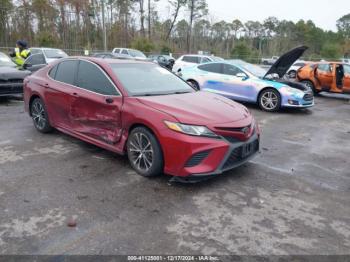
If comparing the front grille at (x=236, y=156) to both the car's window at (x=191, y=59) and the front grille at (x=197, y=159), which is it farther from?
the car's window at (x=191, y=59)

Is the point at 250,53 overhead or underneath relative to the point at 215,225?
overhead

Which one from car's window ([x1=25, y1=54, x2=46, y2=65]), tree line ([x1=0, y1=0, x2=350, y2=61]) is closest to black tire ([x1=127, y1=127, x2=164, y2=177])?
car's window ([x1=25, y1=54, x2=46, y2=65])

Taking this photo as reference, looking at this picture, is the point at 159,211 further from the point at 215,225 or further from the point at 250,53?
the point at 250,53

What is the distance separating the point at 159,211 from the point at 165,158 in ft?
2.37

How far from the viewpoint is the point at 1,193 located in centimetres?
369

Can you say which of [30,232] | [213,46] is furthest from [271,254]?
[213,46]

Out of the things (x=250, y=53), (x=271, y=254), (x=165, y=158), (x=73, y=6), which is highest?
(x=73, y=6)

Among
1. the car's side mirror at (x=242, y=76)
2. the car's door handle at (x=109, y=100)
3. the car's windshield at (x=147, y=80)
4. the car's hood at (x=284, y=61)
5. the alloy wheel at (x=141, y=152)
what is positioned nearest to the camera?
the alloy wheel at (x=141, y=152)

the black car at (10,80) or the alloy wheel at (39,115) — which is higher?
the black car at (10,80)

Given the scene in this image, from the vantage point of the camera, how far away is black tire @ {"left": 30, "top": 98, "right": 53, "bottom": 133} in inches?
233

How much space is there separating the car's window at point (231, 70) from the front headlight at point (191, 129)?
22.6ft

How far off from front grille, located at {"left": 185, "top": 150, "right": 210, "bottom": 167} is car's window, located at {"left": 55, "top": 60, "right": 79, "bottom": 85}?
8.70ft

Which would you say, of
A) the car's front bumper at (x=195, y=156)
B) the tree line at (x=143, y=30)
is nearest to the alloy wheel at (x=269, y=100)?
the car's front bumper at (x=195, y=156)

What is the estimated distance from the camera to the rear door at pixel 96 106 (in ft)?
14.6
